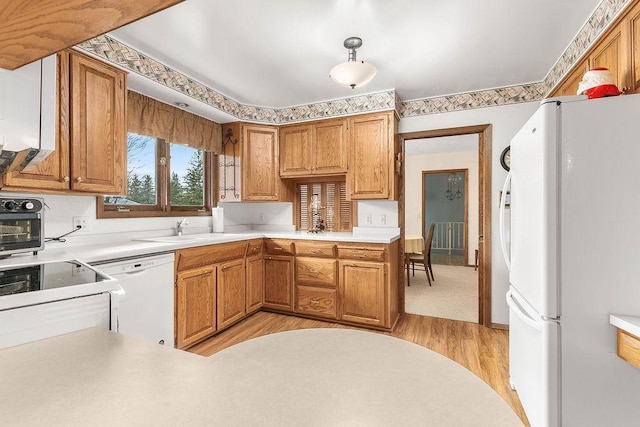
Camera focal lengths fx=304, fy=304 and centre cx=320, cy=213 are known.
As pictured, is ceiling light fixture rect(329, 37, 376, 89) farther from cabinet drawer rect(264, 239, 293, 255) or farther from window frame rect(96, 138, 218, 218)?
window frame rect(96, 138, 218, 218)

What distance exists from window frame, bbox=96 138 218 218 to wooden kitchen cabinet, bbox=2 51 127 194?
0.42 metres

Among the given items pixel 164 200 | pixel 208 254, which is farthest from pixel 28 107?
pixel 164 200

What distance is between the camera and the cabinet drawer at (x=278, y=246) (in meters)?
3.29

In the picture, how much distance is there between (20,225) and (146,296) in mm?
817

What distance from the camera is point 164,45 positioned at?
2248 millimetres

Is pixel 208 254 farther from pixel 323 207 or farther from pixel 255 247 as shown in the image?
pixel 323 207

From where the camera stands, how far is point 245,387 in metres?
0.48

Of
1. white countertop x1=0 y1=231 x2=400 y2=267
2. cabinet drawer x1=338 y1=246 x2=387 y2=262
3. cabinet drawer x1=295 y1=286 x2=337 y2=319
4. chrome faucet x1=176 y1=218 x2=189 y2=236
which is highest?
chrome faucet x1=176 y1=218 x2=189 y2=236

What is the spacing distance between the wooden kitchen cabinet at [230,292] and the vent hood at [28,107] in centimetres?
203

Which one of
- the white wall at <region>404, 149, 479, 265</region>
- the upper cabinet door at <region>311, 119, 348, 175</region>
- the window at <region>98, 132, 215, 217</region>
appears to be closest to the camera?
the window at <region>98, 132, 215, 217</region>

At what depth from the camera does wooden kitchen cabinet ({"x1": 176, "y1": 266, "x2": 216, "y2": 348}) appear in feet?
7.91

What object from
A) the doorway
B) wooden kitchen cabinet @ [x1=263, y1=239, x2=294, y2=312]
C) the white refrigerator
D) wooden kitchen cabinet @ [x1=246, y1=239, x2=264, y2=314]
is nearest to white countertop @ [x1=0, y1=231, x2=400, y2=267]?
wooden kitchen cabinet @ [x1=246, y1=239, x2=264, y2=314]

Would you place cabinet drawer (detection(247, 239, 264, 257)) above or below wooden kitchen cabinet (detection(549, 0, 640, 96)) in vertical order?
below

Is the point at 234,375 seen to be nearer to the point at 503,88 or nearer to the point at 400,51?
the point at 400,51
